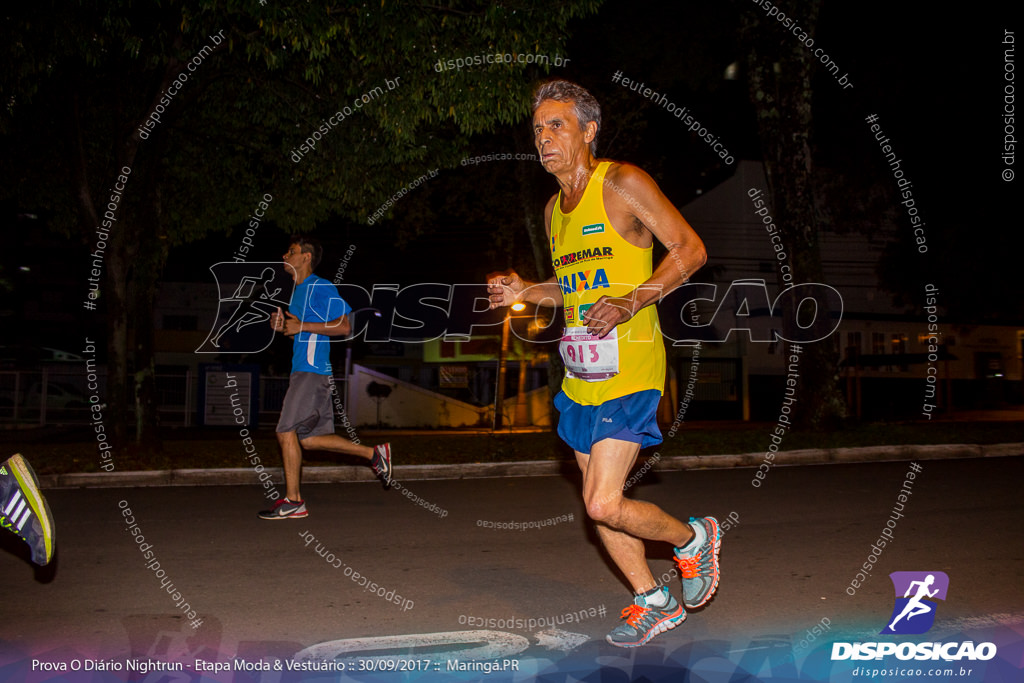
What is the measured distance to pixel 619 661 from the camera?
3.35 metres

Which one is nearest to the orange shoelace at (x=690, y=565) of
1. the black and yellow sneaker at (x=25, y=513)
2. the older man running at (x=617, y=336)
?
the older man running at (x=617, y=336)

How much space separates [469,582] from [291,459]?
2451 mm

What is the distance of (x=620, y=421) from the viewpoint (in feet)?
11.4

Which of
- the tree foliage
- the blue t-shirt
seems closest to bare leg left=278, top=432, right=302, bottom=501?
the blue t-shirt

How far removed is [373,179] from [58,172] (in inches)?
197

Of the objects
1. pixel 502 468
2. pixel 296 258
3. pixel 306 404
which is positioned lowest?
pixel 502 468

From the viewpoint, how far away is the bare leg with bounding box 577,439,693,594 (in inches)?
136

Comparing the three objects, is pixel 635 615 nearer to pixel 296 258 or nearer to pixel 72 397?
pixel 296 258

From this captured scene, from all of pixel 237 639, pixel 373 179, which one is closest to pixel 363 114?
pixel 373 179

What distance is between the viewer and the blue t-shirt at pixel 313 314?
21.6ft

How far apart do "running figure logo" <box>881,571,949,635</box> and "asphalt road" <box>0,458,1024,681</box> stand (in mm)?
64

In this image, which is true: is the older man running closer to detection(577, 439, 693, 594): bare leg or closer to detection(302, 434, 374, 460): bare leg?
detection(577, 439, 693, 594): bare leg

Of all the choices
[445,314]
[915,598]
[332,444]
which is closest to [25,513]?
[332,444]

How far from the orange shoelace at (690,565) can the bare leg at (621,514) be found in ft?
0.28
